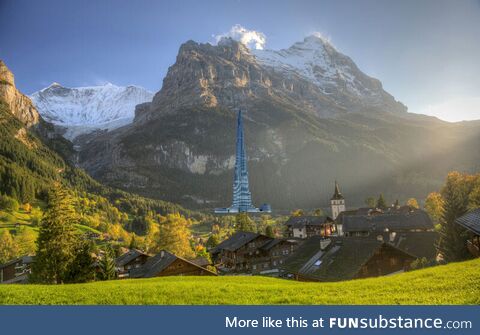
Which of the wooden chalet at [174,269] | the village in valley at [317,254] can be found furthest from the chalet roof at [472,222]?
the wooden chalet at [174,269]

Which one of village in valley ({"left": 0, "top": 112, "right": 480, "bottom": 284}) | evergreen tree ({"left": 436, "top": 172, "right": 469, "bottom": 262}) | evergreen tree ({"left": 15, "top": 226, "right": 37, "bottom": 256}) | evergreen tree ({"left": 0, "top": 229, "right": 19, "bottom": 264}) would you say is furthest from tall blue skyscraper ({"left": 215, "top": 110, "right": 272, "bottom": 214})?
evergreen tree ({"left": 436, "top": 172, "right": 469, "bottom": 262})

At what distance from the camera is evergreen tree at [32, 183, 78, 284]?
31266mm

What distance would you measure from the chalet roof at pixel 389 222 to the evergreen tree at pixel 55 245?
3852cm

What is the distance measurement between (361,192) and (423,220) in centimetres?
11380

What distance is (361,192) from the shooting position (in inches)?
6398

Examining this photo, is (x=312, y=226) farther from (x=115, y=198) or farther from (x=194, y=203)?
(x=194, y=203)

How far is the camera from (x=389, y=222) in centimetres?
5278

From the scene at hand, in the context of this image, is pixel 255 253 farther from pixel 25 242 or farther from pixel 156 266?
pixel 25 242

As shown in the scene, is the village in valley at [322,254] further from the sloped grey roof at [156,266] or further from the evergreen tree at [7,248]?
the evergreen tree at [7,248]

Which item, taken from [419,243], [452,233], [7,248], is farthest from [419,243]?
[7,248]

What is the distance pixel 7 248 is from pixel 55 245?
43.8 meters

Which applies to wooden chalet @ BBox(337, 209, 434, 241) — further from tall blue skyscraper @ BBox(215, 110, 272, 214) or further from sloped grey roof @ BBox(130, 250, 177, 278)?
tall blue skyscraper @ BBox(215, 110, 272, 214)
